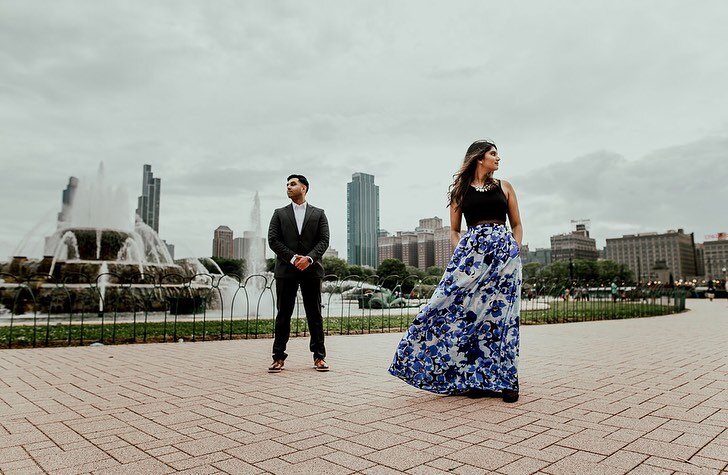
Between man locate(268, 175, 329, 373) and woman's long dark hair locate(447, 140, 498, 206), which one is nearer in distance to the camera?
woman's long dark hair locate(447, 140, 498, 206)

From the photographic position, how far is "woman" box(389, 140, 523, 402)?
4.11 m

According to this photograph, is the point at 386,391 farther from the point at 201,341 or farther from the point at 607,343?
the point at 607,343

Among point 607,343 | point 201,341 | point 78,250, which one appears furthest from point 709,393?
point 78,250

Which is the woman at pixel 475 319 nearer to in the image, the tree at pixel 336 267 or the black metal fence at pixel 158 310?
the black metal fence at pixel 158 310

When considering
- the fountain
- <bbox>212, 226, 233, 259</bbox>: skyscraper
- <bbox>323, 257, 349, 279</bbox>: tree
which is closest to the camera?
the fountain

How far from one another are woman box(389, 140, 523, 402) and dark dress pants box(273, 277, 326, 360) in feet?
5.21

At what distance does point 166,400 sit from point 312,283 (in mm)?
2101

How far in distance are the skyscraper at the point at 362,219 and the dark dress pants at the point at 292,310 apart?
13655cm

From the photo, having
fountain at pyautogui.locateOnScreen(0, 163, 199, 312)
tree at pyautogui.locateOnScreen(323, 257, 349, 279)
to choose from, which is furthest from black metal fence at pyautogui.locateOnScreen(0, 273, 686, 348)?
tree at pyautogui.locateOnScreen(323, 257, 349, 279)

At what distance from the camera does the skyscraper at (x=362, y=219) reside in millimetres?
145750

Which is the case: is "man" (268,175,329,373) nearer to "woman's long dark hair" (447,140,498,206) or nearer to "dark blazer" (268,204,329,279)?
"dark blazer" (268,204,329,279)

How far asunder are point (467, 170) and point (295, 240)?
7.14 feet

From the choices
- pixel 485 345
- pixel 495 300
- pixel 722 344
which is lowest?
pixel 722 344

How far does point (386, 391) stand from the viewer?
4340 mm
